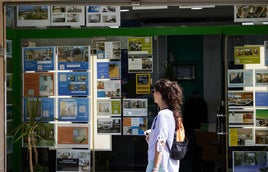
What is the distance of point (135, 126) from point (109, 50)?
51.6 inches

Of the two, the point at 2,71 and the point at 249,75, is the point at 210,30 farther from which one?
the point at 2,71

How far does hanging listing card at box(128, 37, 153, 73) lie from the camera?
8578mm

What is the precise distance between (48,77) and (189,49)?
7.81ft

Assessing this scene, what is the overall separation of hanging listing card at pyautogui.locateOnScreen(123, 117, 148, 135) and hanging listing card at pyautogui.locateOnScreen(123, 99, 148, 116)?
0.32 feet

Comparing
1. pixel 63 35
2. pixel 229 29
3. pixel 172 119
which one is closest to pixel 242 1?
pixel 229 29

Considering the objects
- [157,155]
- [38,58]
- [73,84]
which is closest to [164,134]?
[157,155]

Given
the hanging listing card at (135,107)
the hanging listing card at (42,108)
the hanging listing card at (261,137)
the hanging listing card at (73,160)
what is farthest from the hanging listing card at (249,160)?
the hanging listing card at (42,108)

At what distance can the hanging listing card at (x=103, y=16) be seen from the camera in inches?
326

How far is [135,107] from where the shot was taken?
8625mm

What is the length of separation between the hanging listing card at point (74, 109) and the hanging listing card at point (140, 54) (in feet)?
3.13

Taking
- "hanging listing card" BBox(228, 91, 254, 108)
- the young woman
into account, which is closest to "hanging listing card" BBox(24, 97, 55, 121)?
"hanging listing card" BBox(228, 91, 254, 108)

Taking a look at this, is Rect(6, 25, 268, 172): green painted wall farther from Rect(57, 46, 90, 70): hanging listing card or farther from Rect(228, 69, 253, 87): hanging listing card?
Rect(228, 69, 253, 87): hanging listing card

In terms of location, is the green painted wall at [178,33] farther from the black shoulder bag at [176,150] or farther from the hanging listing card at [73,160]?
the black shoulder bag at [176,150]

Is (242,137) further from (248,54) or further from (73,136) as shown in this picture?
(73,136)
